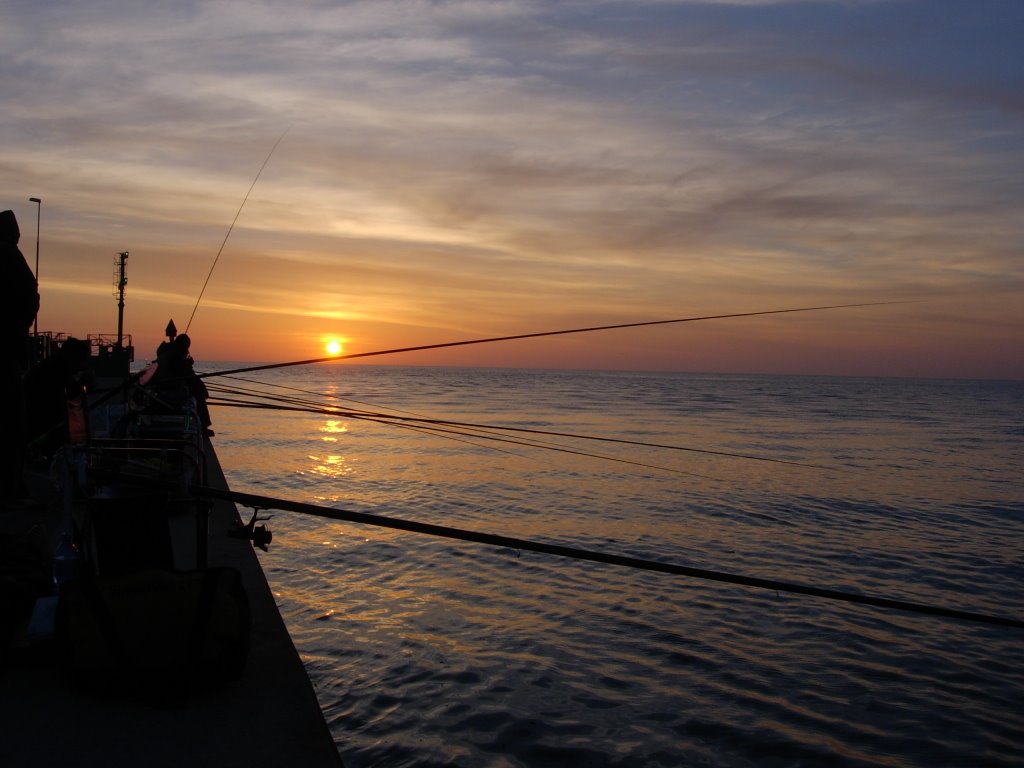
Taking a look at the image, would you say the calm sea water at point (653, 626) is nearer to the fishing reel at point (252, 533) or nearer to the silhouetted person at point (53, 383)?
the fishing reel at point (252, 533)

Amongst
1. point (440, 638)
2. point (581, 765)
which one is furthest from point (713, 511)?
point (581, 765)

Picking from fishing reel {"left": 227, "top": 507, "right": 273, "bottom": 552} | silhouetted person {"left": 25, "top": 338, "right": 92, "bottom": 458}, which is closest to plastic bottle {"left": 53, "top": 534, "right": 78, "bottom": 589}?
fishing reel {"left": 227, "top": 507, "right": 273, "bottom": 552}

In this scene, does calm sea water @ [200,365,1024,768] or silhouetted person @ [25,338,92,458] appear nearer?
calm sea water @ [200,365,1024,768]

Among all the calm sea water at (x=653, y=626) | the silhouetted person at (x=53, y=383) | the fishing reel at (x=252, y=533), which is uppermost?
the silhouetted person at (x=53, y=383)

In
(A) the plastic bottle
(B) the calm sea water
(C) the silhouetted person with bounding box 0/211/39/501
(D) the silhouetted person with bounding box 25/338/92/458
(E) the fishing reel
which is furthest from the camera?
(D) the silhouetted person with bounding box 25/338/92/458

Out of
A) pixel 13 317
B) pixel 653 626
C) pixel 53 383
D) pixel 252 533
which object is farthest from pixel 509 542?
pixel 53 383

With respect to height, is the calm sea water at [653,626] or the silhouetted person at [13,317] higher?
the silhouetted person at [13,317]

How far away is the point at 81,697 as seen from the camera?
12.6ft

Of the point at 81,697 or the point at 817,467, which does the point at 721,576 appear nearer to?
the point at 81,697

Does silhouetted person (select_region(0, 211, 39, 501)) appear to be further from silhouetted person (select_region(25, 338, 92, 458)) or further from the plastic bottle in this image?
the plastic bottle

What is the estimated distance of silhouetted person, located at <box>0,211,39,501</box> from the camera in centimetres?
545

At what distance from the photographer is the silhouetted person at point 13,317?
545cm

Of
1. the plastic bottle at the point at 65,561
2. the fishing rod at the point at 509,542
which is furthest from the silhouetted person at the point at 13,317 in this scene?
the fishing rod at the point at 509,542

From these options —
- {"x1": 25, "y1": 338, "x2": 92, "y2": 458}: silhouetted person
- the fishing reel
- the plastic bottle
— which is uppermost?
{"x1": 25, "y1": 338, "x2": 92, "y2": 458}: silhouetted person
